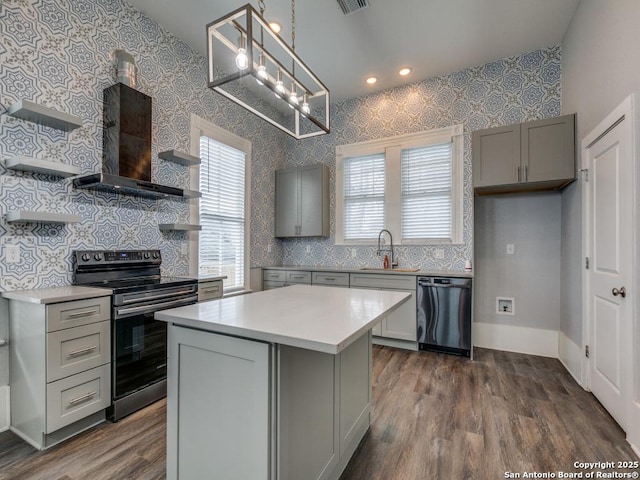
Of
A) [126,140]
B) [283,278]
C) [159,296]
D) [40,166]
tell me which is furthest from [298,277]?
[40,166]

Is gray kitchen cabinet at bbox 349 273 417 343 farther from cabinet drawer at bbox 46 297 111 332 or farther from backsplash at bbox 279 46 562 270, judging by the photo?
cabinet drawer at bbox 46 297 111 332

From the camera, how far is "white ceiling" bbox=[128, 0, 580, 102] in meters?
2.80

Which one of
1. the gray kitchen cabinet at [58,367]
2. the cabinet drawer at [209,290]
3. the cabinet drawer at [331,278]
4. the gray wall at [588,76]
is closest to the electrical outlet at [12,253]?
the gray kitchen cabinet at [58,367]

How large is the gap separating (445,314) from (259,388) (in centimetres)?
281

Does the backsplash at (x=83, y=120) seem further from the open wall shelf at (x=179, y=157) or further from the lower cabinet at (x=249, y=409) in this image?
the lower cabinet at (x=249, y=409)

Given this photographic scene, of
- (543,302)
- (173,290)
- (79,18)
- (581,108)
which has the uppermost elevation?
(79,18)

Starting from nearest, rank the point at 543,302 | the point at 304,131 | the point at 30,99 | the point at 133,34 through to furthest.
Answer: the point at 30,99 → the point at 133,34 → the point at 543,302 → the point at 304,131

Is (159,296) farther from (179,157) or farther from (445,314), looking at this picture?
(445,314)

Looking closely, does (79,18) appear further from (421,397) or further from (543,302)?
(543,302)

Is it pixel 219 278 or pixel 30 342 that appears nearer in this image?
pixel 30 342

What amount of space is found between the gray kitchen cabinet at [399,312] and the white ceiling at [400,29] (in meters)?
2.61

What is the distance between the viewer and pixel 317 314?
141 cm

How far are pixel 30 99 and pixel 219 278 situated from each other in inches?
78.2

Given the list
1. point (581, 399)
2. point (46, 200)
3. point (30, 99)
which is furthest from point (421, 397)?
point (30, 99)
